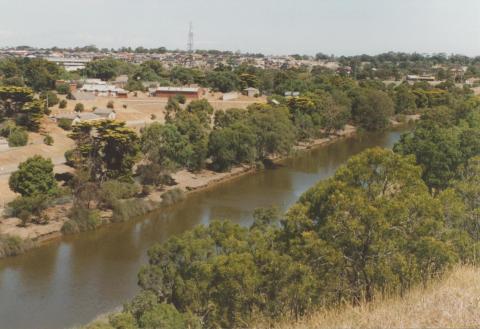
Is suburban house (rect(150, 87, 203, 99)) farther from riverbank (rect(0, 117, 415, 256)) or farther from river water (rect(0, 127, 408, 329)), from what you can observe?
river water (rect(0, 127, 408, 329))

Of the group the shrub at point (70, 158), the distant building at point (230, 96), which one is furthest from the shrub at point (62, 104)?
the distant building at point (230, 96)

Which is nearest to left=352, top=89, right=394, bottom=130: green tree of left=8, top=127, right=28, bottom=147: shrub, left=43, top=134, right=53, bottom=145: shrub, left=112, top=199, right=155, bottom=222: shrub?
left=43, top=134, right=53, bottom=145: shrub

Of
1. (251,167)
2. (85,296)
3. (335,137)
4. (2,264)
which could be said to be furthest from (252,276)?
(335,137)

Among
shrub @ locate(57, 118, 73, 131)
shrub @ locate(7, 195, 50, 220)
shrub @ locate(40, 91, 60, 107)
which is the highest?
shrub @ locate(40, 91, 60, 107)

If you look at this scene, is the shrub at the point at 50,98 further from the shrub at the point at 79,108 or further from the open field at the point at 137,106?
the shrub at the point at 79,108

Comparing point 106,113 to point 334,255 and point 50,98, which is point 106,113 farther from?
point 334,255

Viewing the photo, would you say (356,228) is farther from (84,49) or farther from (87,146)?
(84,49)
